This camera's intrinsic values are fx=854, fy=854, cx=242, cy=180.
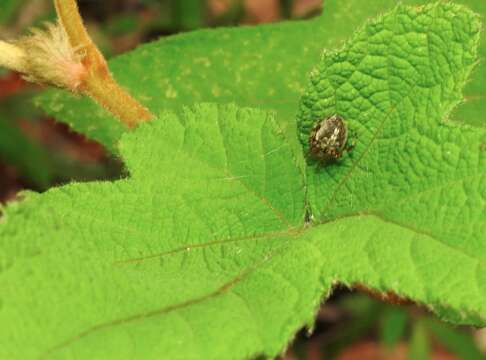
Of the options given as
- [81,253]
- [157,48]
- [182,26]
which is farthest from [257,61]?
[182,26]

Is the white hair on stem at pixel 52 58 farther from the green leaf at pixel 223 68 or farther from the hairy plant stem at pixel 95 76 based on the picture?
the green leaf at pixel 223 68

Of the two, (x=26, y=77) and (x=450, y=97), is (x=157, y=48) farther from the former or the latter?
(x=450, y=97)

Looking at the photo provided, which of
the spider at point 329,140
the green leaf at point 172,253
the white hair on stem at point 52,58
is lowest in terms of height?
the green leaf at point 172,253

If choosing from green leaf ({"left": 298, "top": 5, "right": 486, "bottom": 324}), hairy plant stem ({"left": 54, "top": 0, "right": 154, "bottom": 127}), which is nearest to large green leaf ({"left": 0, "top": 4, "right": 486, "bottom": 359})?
green leaf ({"left": 298, "top": 5, "right": 486, "bottom": 324})

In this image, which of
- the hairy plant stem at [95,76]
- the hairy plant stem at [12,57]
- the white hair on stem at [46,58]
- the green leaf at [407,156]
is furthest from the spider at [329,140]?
the hairy plant stem at [12,57]

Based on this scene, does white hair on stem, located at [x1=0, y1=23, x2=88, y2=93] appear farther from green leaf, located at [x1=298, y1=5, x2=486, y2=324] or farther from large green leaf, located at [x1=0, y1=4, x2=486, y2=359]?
green leaf, located at [x1=298, y1=5, x2=486, y2=324]

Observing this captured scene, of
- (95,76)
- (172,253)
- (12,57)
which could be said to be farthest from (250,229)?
(12,57)

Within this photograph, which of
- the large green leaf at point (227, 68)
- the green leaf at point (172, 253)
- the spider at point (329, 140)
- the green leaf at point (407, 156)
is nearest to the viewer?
the green leaf at point (172, 253)
